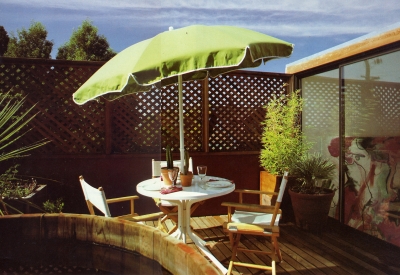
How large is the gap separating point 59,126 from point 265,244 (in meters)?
2.66

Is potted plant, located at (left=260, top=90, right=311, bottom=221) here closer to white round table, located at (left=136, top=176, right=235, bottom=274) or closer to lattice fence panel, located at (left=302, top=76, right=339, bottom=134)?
lattice fence panel, located at (left=302, top=76, right=339, bottom=134)

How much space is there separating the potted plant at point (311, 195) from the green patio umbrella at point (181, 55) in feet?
5.37

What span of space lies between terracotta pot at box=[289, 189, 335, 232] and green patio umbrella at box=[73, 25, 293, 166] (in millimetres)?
1733

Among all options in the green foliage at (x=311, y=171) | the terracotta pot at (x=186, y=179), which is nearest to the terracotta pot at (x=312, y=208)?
the green foliage at (x=311, y=171)

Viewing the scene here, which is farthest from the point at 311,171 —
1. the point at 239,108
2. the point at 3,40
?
the point at 3,40

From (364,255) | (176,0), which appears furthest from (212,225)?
(176,0)

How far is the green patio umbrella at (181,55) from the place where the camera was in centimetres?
188

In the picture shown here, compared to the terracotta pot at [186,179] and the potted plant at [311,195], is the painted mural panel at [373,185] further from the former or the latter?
the terracotta pot at [186,179]

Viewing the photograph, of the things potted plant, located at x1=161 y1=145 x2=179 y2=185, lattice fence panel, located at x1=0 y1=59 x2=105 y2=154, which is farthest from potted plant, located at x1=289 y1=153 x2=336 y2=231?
lattice fence panel, located at x1=0 y1=59 x2=105 y2=154

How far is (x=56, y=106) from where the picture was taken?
3820mm

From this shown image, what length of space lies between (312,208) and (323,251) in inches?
20.9

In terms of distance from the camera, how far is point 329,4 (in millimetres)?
3514

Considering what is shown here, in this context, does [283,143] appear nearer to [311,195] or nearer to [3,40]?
[311,195]

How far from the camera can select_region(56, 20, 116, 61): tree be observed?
1525 centimetres
